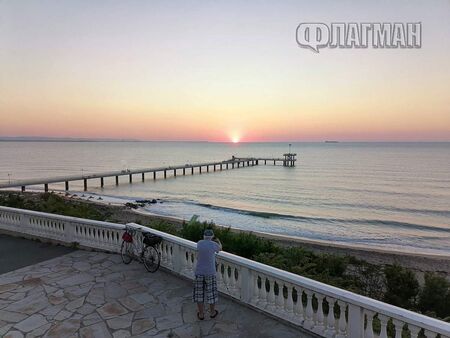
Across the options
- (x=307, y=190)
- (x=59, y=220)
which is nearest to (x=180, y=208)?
(x=307, y=190)

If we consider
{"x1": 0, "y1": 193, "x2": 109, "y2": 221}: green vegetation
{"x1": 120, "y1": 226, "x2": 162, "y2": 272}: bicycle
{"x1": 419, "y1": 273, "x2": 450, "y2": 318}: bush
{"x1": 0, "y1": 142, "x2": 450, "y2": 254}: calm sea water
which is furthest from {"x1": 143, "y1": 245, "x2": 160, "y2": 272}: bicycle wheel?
{"x1": 0, "y1": 142, "x2": 450, "y2": 254}: calm sea water

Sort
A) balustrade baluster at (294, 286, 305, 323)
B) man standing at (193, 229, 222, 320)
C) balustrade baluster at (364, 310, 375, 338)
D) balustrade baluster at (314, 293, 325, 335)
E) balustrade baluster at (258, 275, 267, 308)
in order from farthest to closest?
balustrade baluster at (258, 275, 267, 308) → man standing at (193, 229, 222, 320) → balustrade baluster at (294, 286, 305, 323) → balustrade baluster at (314, 293, 325, 335) → balustrade baluster at (364, 310, 375, 338)

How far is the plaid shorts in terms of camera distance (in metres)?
5.11

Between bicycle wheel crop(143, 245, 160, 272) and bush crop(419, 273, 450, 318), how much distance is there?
6999 mm

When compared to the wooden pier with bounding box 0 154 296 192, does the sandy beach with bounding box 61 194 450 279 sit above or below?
below

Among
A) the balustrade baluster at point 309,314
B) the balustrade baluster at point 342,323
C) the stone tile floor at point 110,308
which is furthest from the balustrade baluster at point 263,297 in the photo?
the balustrade baluster at point 342,323

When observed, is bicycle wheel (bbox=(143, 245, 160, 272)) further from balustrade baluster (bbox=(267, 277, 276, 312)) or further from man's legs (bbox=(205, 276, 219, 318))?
balustrade baluster (bbox=(267, 277, 276, 312))

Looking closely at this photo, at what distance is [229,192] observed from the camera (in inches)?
1736

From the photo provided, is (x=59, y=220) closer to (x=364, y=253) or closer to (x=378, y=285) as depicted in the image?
(x=378, y=285)

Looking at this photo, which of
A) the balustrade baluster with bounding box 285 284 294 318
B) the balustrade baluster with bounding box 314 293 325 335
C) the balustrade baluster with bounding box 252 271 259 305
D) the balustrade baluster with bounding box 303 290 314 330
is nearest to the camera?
the balustrade baluster with bounding box 314 293 325 335

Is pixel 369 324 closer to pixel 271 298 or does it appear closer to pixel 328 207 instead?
pixel 271 298

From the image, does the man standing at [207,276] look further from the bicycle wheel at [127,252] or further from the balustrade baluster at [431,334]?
the bicycle wheel at [127,252]

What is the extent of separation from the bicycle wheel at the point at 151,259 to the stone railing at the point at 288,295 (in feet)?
0.50

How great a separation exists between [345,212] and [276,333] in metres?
28.2
